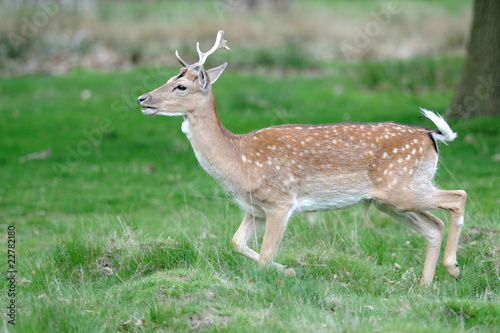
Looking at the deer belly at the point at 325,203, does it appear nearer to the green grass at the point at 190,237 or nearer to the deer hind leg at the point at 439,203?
the deer hind leg at the point at 439,203

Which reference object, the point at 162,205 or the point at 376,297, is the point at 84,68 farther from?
the point at 376,297

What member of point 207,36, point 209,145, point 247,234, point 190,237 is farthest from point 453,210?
point 207,36

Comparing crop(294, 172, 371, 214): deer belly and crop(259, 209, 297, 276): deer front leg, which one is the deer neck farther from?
crop(294, 172, 371, 214): deer belly

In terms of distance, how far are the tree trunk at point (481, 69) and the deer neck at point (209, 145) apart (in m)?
6.55

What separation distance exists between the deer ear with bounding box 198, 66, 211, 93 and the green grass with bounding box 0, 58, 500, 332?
1.39 m

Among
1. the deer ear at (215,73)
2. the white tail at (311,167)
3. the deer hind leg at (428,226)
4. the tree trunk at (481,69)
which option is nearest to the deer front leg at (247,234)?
the white tail at (311,167)

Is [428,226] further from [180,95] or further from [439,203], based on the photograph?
[180,95]

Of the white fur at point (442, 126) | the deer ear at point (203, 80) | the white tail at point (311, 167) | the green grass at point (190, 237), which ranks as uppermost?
the deer ear at point (203, 80)

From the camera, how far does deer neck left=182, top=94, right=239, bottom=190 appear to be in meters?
6.51

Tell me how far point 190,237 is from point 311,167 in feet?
4.55

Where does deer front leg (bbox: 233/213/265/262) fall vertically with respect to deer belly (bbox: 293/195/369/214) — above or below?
below

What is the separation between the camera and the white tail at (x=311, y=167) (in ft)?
21.1

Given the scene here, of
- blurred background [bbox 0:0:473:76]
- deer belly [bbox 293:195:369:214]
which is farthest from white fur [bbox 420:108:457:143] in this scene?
blurred background [bbox 0:0:473:76]

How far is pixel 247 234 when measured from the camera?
21.7 feet
